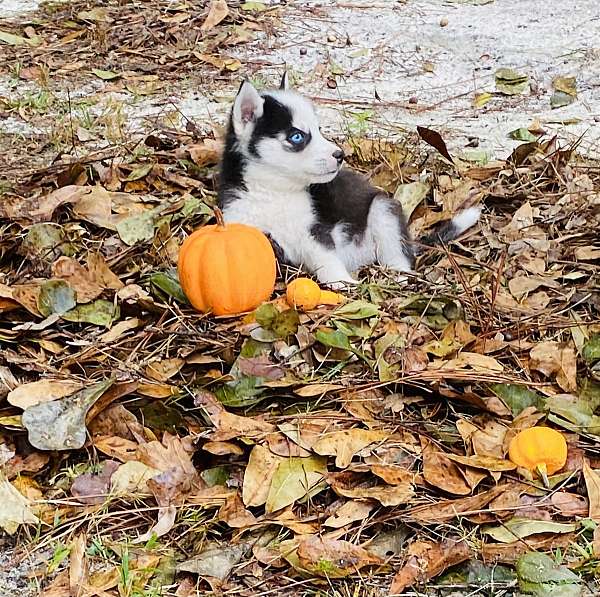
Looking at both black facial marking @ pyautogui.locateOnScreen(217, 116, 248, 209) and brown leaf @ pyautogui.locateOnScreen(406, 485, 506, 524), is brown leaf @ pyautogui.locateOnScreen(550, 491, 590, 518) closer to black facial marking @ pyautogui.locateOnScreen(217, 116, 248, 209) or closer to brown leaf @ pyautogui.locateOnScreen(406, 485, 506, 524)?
brown leaf @ pyautogui.locateOnScreen(406, 485, 506, 524)

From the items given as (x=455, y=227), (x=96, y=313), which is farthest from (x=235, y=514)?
(x=455, y=227)

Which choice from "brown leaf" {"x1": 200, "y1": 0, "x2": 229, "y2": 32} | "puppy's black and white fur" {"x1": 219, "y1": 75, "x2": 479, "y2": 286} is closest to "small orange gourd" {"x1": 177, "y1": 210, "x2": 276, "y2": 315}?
"puppy's black and white fur" {"x1": 219, "y1": 75, "x2": 479, "y2": 286}

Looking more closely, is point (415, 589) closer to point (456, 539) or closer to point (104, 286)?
point (456, 539)

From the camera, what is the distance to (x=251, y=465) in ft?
8.95

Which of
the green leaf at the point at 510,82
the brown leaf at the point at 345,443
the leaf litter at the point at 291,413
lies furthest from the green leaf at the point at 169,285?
the green leaf at the point at 510,82

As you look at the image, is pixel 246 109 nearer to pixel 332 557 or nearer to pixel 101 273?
pixel 101 273

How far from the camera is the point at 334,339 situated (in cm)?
314

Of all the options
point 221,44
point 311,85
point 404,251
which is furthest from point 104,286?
point 221,44

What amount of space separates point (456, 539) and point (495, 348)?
89cm

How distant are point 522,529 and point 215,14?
5.67 metres

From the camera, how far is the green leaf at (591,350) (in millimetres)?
3161

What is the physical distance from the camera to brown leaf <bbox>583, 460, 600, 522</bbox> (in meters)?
2.57

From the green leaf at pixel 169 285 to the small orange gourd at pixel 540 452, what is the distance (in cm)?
131

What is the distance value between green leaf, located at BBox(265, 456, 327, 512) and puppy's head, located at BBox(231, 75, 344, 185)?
4.66 ft
